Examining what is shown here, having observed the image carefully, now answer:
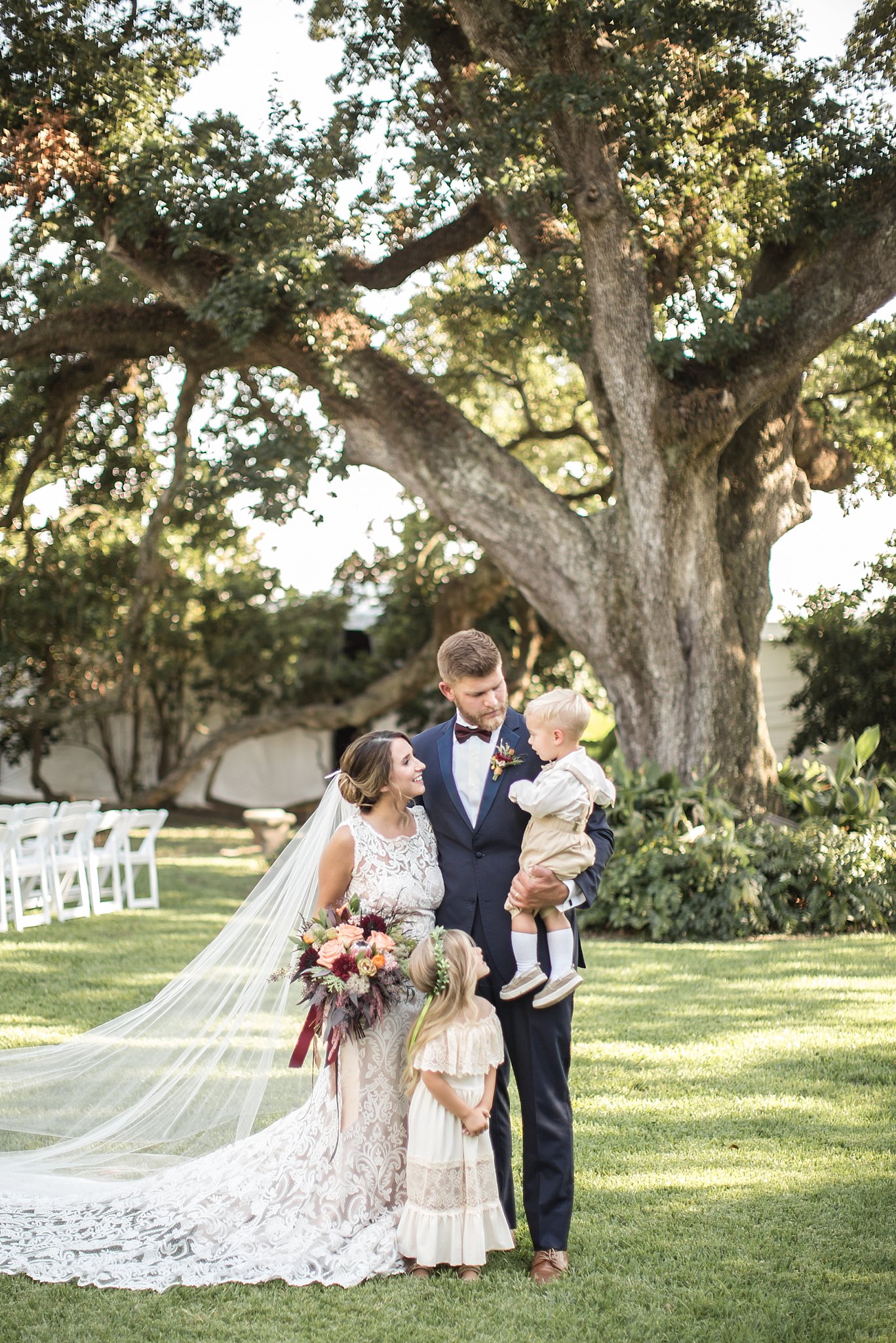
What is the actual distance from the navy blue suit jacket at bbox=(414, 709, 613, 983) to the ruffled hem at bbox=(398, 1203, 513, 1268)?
27.7 inches

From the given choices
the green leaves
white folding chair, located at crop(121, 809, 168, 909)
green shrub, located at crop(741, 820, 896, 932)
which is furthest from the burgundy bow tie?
the green leaves

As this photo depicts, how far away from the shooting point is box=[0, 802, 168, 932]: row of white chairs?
984 centimetres

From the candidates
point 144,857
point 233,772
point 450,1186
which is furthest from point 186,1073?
point 233,772

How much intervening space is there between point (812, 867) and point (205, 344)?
7838 mm

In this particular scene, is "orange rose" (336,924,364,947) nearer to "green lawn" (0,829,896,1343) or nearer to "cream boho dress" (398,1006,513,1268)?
"cream boho dress" (398,1006,513,1268)

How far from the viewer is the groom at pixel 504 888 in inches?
138

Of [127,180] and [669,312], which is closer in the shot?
[127,180]

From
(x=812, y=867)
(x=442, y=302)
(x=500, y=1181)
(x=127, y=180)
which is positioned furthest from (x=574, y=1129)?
(x=442, y=302)

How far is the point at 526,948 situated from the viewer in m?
3.58

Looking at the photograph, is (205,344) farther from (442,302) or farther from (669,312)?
(669,312)

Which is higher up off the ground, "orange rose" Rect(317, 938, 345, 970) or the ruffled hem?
"orange rose" Rect(317, 938, 345, 970)

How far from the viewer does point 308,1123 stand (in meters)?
3.90

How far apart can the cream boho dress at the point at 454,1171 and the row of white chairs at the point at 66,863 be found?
695cm

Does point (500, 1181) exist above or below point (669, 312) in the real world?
below
